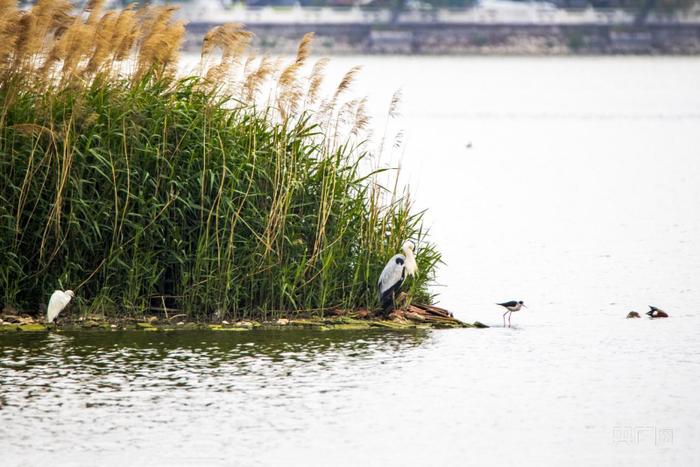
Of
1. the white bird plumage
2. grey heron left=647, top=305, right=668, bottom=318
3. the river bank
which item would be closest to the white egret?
the river bank

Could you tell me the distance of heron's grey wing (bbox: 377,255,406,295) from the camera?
13.5 meters

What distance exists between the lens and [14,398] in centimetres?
1095

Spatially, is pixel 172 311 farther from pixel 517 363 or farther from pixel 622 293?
pixel 622 293

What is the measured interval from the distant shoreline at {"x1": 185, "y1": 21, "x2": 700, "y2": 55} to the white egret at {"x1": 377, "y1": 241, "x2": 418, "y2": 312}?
11366 centimetres

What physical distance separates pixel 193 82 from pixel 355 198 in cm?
214

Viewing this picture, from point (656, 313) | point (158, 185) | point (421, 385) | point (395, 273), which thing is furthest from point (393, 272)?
point (656, 313)

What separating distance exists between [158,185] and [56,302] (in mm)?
1552

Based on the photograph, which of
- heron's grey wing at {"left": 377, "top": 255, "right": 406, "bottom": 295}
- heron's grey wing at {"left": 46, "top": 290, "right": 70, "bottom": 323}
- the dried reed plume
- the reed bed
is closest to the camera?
heron's grey wing at {"left": 46, "top": 290, "right": 70, "bottom": 323}

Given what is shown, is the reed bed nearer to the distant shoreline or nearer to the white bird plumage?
the white bird plumage

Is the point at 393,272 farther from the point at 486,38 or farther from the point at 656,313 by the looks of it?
the point at 486,38

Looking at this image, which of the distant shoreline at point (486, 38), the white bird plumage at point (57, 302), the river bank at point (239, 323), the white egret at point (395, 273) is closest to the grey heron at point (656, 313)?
the river bank at point (239, 323)

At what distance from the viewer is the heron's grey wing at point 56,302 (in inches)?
512

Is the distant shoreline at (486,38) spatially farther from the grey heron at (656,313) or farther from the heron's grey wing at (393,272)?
the heron's grey wing at (393,272)

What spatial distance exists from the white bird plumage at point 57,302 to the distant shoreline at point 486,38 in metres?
114
